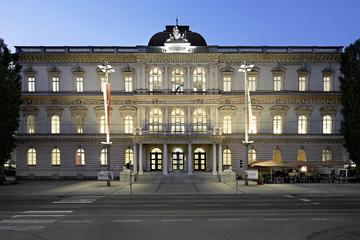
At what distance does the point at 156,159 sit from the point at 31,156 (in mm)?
17741

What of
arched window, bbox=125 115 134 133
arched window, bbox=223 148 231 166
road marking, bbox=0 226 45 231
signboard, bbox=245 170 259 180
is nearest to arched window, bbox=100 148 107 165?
arched window, bbox=125 115 134 133

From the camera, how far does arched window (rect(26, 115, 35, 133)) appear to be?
63.4 meters

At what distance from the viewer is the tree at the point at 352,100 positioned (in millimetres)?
53500

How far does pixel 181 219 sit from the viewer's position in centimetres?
2286

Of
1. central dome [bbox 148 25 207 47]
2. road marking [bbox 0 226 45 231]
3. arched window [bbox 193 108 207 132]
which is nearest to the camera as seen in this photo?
road marking [bbox 0 226 45 231]

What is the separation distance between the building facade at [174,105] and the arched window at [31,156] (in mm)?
142

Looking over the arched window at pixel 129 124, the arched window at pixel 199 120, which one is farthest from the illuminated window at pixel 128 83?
the arched window at pixel 199 120

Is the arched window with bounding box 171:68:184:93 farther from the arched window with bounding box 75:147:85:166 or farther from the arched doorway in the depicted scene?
the arched window with bounding box 75:147:85:166

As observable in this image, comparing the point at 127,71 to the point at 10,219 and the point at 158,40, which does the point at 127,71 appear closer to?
the point at 158,40

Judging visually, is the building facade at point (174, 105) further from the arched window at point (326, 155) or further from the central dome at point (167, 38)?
the central dome at point (167, 38)

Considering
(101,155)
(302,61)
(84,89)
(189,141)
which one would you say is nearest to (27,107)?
(84,89)

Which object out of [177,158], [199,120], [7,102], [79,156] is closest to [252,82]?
[199,120]

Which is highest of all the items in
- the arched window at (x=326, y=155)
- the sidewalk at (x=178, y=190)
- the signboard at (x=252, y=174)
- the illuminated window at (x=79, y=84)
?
the illuminated window at (x=79, y=84)

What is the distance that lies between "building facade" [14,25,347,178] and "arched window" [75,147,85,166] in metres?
0.14
